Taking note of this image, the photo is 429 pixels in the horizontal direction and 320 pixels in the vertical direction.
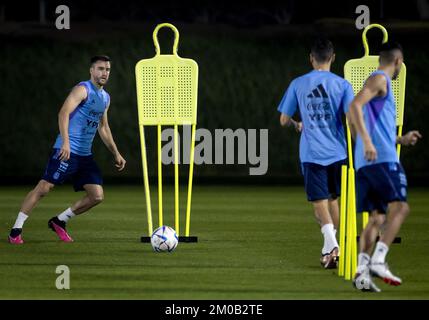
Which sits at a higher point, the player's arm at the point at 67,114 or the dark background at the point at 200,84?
the dark background at the point at 200,84

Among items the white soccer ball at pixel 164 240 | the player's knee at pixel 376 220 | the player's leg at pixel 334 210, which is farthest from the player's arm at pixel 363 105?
the white soccer ball at pixel 164 240

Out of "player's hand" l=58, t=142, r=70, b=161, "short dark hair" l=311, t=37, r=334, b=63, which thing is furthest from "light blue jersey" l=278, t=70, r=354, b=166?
"player's hand" l=58, t=142, r=70, b=161

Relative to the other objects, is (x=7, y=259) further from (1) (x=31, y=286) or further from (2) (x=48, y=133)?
(2) (x=48, y=133)

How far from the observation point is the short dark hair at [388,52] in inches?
387

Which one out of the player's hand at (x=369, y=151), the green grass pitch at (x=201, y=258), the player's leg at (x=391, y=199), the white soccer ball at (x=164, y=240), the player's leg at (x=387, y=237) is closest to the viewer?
the player's hand at (x=369, y=151)

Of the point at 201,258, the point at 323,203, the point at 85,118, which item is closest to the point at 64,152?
the point at 85,118

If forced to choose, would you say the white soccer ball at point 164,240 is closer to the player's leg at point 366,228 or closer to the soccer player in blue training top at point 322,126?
the soccer player in blue training top at point 322,126

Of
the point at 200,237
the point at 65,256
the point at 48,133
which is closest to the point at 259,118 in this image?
the point at 48,133

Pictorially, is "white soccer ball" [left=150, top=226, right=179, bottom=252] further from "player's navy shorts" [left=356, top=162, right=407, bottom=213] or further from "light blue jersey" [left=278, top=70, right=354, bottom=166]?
"player's navy shorts" [left=356, top=162, right=407, bottom=213]

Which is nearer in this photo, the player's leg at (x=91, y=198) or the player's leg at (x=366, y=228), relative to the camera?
the player's leg at (x=366, y=228)

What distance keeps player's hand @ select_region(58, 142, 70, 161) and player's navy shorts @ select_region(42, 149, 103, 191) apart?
0.34 metres

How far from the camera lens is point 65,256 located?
40.8 feet

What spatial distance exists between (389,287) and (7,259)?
12.6ft

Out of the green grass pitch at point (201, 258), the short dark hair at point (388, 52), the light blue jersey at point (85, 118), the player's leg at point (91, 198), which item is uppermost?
the short dark hair at point (388, 52)
